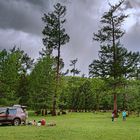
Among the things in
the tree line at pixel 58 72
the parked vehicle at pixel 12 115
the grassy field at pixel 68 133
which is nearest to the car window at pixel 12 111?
the parked vehicle at pixel 12 115

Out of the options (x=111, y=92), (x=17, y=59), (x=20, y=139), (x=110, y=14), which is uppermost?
(x=110, y=14)

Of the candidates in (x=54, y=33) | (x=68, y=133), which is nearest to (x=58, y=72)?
(x=54, y=33)

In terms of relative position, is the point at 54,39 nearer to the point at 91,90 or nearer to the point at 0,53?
the point at 0,53

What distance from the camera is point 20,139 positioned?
22281mm

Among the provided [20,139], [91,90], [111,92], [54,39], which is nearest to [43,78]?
[54,39]

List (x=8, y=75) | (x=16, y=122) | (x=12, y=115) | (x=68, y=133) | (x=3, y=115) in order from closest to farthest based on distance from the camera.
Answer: (x=68, y=133) < (x=3, y=115) < (x=12, y=115) < (x=16, y=122) < (x=8, y=75)

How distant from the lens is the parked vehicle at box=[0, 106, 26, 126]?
121 ft

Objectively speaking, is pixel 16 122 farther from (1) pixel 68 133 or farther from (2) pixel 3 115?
(1) pixel 68 133

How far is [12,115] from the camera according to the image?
37.6 metres

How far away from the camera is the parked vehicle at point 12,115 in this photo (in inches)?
1458

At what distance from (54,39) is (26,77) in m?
16.6

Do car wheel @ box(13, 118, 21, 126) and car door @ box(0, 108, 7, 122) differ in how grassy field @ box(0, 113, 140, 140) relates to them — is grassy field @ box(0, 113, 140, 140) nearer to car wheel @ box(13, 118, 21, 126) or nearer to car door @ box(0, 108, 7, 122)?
car door @ box(0, 108, 7, 122)

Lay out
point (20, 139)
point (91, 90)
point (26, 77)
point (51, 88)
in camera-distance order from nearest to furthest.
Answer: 1. point (20, 139)
2. point (51, 88)
3. point (26, 77)
4. point (91, 90)

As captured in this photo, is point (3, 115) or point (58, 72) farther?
point (58, 72)
